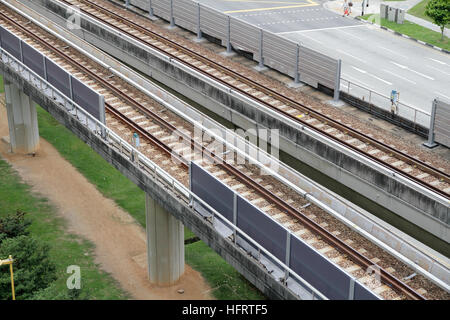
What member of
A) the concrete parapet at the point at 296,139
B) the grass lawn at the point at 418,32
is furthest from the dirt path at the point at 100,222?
the grass lawn at the point at 418,32

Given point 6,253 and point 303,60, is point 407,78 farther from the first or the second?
point 6,253

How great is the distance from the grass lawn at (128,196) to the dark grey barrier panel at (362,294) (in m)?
14.9

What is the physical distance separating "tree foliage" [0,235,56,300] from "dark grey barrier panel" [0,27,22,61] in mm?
12765

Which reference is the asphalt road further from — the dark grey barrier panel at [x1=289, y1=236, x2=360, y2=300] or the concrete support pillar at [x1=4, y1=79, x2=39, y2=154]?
the dark grey barrier panel at [x1=289, y1=236, x2=360, y2=300]

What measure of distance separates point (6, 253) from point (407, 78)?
3213 cm

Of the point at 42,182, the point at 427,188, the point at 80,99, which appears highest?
the point at 80,99

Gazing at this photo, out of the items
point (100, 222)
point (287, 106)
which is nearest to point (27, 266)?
point (100, 222)

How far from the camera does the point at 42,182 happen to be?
45.2 metres

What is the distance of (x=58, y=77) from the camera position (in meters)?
35.3

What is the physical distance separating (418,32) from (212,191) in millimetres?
41027

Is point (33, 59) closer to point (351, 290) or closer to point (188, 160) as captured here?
point (188, 160)

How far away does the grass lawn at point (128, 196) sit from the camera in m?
35.4

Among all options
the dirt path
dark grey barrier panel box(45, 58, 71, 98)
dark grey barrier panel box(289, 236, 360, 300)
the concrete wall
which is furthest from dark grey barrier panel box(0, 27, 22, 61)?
dark grey barrier panel box(289, 236, 360, 300)
